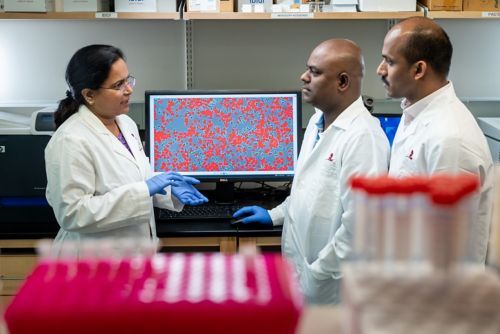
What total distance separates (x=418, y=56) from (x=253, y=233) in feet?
3.19

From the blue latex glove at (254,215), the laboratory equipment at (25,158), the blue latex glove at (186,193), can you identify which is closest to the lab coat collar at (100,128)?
the blue latex glove at (186,193)

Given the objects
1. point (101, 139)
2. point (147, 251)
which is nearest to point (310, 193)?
point (101, 139)

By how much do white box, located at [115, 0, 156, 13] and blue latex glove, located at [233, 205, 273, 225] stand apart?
95 cm

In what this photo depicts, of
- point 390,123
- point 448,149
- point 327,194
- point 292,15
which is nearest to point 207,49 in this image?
point 292,15

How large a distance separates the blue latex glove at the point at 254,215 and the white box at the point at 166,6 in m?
0.92

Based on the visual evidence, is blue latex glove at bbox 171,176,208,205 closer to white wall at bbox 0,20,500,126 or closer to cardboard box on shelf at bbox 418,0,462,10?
white wall at bbox 0,20,500,126

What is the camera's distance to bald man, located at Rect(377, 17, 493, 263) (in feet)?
5.74

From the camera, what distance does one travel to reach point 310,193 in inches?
84.3

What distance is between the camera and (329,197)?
209 centimetres

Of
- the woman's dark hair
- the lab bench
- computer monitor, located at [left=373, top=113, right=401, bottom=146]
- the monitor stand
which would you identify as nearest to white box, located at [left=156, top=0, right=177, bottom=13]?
the woman's dark hair

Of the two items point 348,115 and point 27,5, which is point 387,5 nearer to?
point 348,115

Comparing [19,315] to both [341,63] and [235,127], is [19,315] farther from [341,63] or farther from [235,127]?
[235,127]

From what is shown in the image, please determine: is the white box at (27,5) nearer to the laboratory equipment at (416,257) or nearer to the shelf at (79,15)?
the shelf at (79,15)

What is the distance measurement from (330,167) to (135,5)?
119cm
